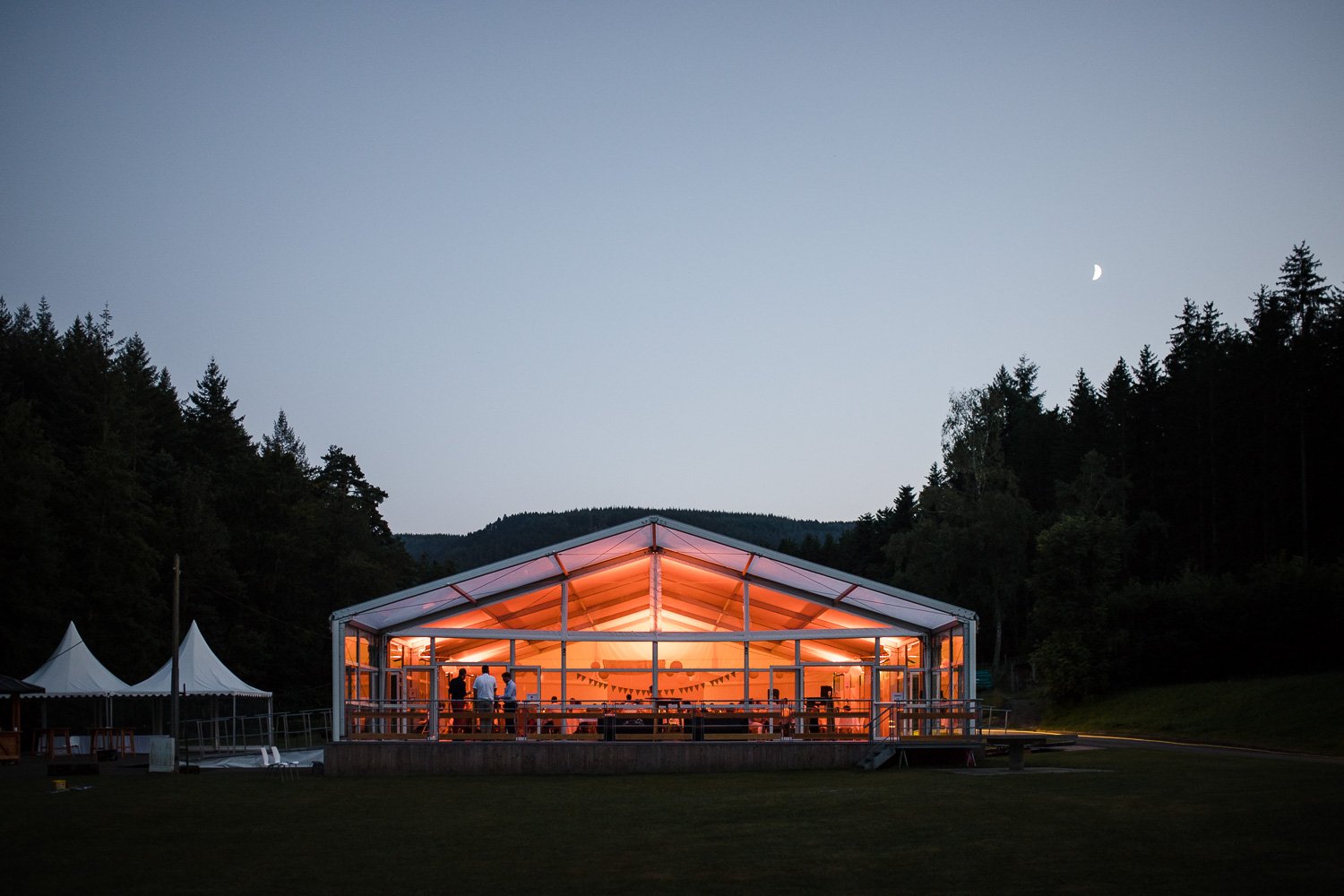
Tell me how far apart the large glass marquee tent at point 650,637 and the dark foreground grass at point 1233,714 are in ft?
29.0

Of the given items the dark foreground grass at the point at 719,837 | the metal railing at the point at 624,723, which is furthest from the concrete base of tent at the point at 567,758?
the dark foreground grass at the point at 719,837

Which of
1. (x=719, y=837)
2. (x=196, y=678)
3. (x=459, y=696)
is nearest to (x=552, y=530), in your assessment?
(x=196, y=678)

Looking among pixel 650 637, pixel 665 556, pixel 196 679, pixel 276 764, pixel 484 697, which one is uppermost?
pixel 665 556

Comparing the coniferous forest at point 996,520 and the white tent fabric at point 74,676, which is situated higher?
the coniferous forest at point 996,520

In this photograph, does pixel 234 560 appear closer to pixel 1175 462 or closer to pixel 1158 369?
pixel 1175 462

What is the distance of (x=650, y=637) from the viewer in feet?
85.9

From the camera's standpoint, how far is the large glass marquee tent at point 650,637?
2450 cm

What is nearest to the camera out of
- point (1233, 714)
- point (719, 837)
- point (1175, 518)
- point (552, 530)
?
point (719, 837)

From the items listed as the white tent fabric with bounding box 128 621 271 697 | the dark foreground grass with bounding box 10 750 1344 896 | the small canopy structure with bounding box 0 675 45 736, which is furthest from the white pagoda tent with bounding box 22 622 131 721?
the dark foreground grass with bounding box 10 750 1344 896

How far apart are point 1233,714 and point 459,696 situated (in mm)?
20529

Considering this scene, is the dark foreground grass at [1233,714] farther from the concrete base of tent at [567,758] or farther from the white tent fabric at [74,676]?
the white tent fabric at [74,676]

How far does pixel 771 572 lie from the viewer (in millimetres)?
25766

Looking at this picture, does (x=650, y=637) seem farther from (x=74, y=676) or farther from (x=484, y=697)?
(x=74, y=676)

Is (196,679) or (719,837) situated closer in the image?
(719,837)
